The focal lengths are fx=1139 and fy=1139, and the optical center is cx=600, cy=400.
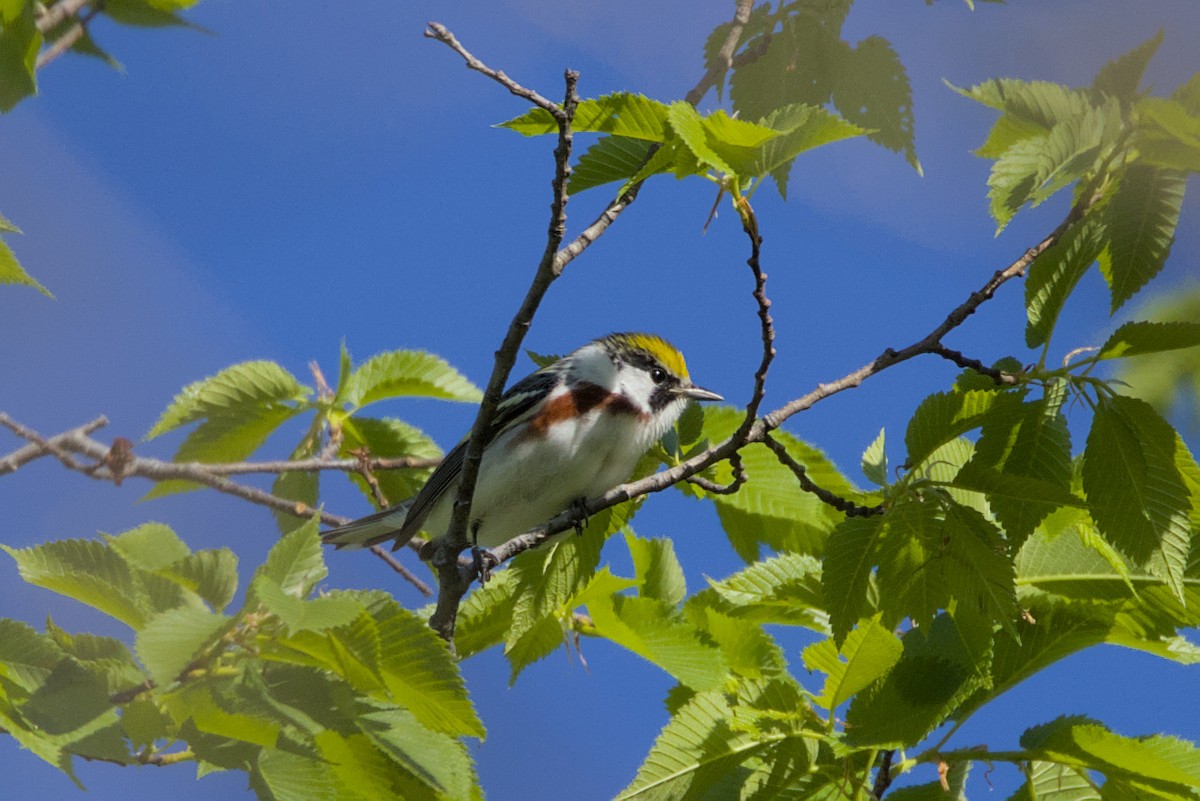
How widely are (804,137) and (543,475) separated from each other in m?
1.66

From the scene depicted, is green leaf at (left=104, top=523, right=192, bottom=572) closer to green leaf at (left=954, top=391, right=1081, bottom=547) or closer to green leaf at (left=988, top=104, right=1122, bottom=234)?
green leaf at (left=954, top=391, right=1081, bottom=547)

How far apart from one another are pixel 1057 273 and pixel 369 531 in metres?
2.25

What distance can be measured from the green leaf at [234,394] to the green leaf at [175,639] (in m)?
1.20

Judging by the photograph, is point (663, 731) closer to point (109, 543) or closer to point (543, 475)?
point (109, 543)

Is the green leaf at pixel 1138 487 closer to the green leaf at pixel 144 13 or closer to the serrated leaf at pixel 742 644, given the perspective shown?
the serrated leaf at pixel 742 644

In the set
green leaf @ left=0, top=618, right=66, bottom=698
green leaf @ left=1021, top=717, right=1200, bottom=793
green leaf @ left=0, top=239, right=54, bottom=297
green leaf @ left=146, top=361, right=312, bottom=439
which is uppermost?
green leaf @ left=146, top=361, right=312, bottom=439

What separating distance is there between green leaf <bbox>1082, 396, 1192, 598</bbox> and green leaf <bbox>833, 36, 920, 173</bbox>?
3.71 ft

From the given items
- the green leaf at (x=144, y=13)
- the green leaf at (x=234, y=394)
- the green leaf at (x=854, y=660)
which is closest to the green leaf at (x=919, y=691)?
the green leaf at (x=854, y=660)

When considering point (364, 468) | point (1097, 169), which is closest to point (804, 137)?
point (1097, 169)

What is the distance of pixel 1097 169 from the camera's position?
6.50 feet

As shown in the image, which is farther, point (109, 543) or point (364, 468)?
point (364, 468)

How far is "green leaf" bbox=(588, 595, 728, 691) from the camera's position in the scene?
2.24 m

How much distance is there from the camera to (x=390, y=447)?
2.97 meters

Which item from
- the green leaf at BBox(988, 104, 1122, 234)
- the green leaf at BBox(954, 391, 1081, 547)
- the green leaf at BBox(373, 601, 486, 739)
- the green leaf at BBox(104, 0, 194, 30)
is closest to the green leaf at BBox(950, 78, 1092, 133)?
the green leaf at BBox(988, 104, 1122, 234)
